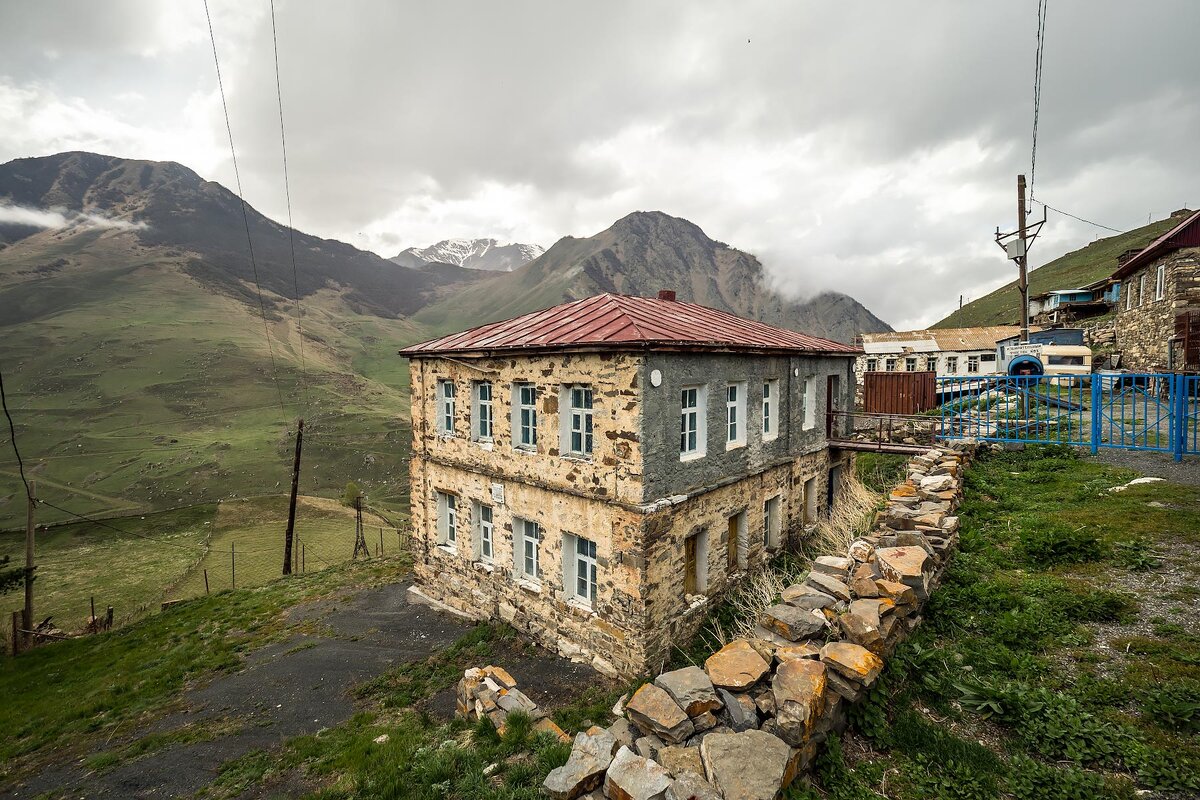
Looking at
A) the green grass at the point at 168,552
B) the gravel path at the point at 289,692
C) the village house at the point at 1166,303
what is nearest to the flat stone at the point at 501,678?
the gravel path at the point at 289,692

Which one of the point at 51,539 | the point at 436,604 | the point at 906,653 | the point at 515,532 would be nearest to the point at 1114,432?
the point at 906,653

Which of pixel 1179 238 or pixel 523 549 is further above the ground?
pixel 1179 238

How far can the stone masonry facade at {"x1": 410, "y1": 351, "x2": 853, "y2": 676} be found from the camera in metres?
10.5

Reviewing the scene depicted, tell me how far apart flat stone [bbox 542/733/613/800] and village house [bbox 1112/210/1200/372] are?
27.7 meters

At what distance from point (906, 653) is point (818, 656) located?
136 cm

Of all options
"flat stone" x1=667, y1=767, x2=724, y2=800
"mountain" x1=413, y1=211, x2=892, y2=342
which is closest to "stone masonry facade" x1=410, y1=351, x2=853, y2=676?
"flat stone" x1=667, y1=767, x2=724, y2=800

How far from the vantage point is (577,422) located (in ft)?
38.2

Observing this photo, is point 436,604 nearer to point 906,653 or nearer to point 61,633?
point 906,653

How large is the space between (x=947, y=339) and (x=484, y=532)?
1719 inches

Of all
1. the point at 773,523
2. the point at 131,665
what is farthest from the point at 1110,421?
the point at 131,665

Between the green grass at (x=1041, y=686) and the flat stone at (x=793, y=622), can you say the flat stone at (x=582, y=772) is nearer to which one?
the green grass at (x=1041, y=686)

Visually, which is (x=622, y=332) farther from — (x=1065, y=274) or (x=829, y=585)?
(x=1065, y=274)

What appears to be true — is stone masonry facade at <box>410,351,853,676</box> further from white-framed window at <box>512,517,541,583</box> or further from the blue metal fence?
the blue metal fence

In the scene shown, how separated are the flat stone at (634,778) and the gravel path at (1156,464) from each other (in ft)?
Answer: 44.1
